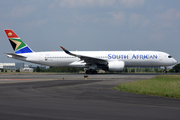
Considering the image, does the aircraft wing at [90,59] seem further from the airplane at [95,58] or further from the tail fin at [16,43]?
the tail fin at [16,43]

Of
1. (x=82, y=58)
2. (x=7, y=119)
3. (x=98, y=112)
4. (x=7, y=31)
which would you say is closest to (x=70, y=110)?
(x=98, y=112)

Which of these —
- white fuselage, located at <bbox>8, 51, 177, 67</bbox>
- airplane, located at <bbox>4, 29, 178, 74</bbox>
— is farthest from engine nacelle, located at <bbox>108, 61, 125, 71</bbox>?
white fuselage, located at <bbox>8, 51, 177, 67</bbox>

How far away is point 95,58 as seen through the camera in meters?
39.4

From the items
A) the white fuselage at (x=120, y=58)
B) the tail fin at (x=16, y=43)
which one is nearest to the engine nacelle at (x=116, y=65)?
the white fuselage at (x=120, y=58)

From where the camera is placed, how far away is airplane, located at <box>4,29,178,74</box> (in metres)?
40.4

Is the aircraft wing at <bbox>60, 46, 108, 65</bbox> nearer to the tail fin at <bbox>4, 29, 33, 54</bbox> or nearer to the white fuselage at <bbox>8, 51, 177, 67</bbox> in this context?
the white fuselage at <bbox>8, 51, 177, 67</bbox>

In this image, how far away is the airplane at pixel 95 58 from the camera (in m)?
40.4

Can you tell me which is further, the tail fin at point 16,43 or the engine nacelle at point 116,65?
the tail fin at point 16,43

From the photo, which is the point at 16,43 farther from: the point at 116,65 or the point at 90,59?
the point at 116,65

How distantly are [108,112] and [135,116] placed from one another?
1.00m

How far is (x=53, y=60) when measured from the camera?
43.7m

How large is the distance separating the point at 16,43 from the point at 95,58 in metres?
15.8

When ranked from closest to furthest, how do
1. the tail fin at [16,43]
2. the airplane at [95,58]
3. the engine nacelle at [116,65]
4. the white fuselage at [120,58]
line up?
the engine nacelle at [116,65] → the airplane at [95,58] → the white fuselage at [120,58] → the tail fin at [16,43]

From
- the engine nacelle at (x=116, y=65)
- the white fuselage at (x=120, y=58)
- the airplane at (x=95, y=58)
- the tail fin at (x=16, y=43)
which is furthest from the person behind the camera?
the tail fin at (x=16, y=43)
